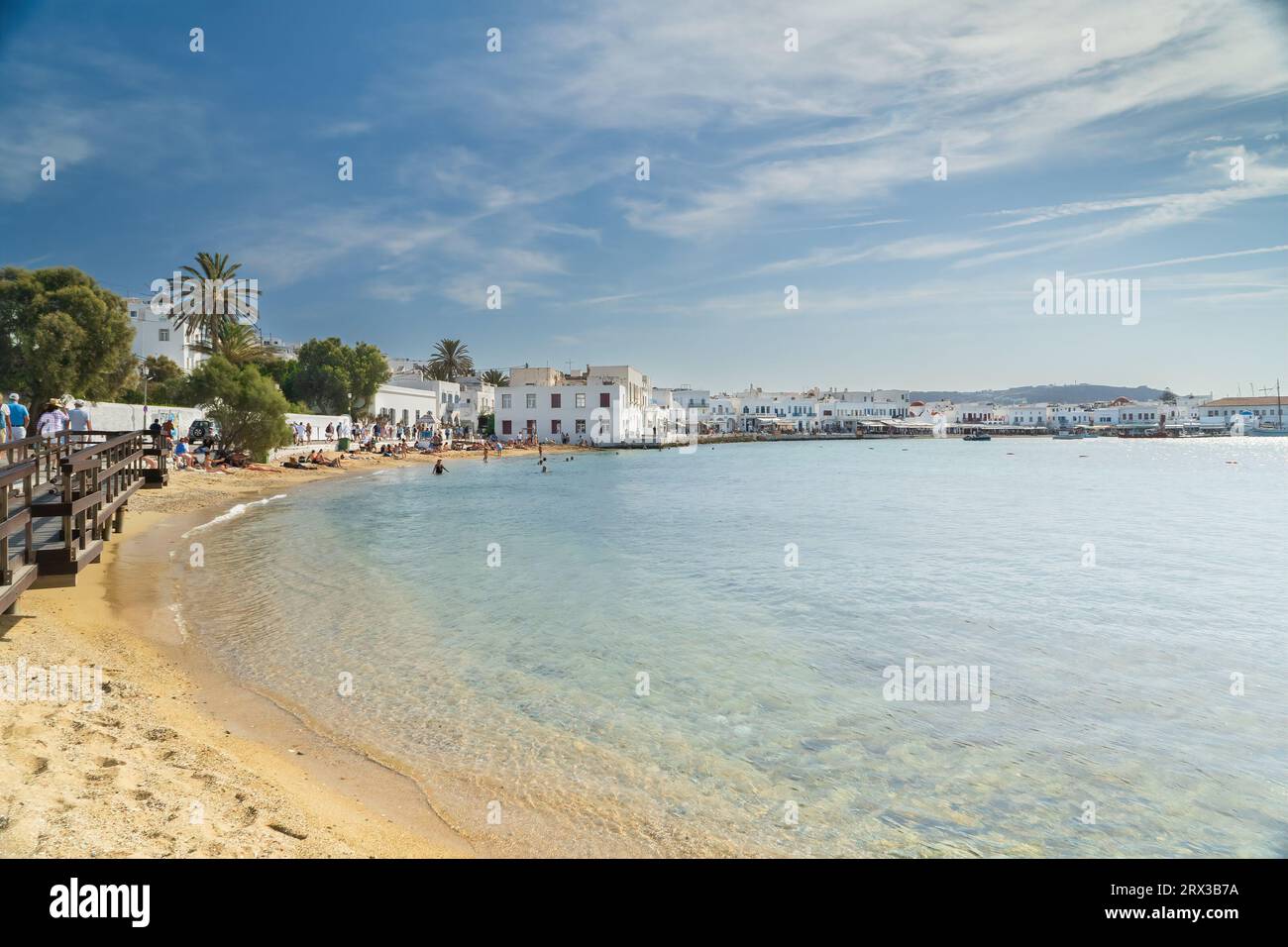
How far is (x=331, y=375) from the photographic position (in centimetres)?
6072

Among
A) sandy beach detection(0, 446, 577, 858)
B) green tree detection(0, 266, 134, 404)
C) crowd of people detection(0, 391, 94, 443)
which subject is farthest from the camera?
green tree detection(0, 266, 134, 404)

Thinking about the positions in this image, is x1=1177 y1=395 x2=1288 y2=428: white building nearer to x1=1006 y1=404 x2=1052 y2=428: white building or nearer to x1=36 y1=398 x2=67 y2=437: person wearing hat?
x1=1006 y1=404 x2=1052 y2=428: white building

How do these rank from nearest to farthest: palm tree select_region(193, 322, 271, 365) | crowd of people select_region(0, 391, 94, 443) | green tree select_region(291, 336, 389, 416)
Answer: crowd of people select_region(0, 391, 94, 443) < palm tree select_region(193, 322, 271, 365) < green tree select_region(291, 336, 389, 416)

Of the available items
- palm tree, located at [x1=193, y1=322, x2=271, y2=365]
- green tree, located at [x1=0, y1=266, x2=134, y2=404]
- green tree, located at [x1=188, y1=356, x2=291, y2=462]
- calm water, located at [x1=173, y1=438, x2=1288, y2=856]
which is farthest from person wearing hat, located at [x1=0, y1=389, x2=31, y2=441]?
palm tree, located at [x1=193, y1=322, x2=271, y2=365]

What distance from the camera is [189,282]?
166 ft

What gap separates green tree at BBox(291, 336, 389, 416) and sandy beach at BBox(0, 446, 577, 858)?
55.8 m

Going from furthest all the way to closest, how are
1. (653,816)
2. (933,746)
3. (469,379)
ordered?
(469,379)
(933,746)
(653,816)

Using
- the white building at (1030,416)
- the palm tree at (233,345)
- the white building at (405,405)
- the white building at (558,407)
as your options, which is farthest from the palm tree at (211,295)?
the white building at (1030,416)

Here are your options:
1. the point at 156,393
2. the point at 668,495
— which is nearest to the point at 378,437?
the point at 156,393

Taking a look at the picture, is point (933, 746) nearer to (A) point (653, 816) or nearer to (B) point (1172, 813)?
(B) point (1172, 813)

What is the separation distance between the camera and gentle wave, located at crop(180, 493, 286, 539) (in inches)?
771

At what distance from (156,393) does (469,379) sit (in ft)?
179
